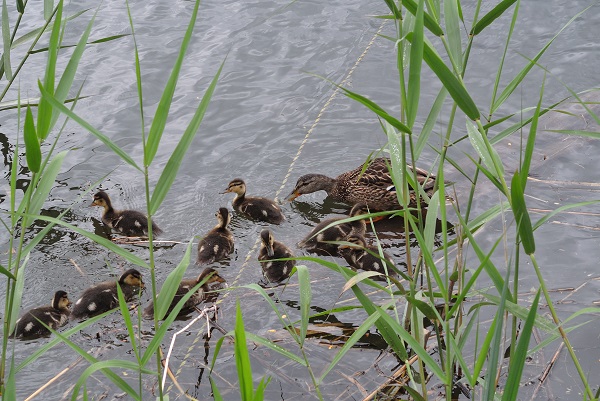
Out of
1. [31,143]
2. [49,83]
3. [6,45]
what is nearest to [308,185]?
[6,45]

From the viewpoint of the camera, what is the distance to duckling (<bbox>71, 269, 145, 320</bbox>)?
4355 millimetres

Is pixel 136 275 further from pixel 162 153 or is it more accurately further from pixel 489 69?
pixel 489 69

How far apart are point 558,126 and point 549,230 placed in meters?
1.26

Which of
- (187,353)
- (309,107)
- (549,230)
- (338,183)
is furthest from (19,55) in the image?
(549,230)

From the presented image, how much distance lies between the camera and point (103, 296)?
441 centimetres

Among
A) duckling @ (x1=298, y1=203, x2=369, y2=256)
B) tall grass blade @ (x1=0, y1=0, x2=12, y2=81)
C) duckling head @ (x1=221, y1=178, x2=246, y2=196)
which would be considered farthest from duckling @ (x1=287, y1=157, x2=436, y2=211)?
tall grass blade @ (x1=0, y1=0, x2=12, y2=81)

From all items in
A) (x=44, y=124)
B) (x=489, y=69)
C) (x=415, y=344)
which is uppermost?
(x=44, y=124)

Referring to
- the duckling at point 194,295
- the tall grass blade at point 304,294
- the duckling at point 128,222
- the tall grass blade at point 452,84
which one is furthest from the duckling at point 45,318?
the tall grass blade at point 452,84

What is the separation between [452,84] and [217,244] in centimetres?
275

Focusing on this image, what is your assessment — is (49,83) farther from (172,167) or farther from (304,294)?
(304,294)

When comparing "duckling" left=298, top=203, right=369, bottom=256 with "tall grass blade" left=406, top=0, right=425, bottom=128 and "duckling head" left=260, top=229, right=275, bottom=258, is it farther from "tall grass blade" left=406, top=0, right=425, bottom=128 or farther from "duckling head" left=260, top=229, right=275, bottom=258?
"tall grass blade" left=406, top=0, right=425, bottom=128

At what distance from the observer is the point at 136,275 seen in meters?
4.50

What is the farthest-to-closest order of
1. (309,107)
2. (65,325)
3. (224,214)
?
(309,107)
(224,214)
(65,325)

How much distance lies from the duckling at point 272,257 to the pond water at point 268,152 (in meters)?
0.09
